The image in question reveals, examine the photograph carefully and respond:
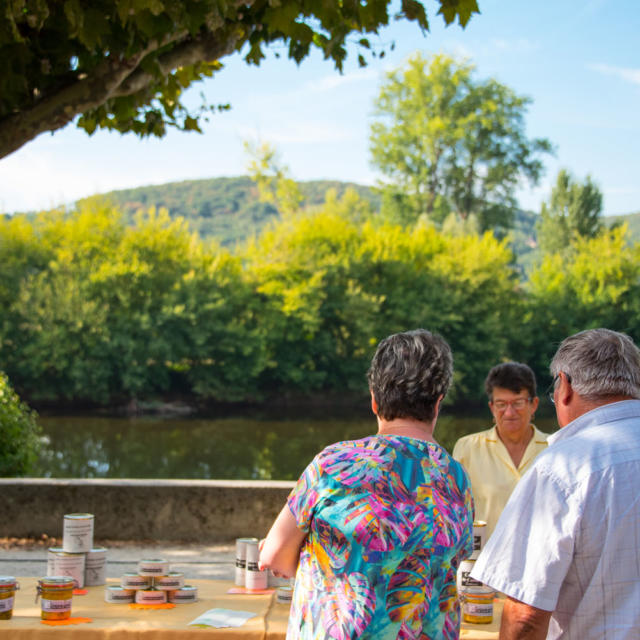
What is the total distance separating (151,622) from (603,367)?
6.65ft

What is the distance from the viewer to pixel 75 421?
35094 mm

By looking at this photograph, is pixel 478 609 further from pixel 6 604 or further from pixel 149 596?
pixel 6 604

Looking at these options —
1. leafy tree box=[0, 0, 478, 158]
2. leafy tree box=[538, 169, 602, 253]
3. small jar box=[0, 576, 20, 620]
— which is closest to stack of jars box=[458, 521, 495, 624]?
small jar box=[0, 576, 20, 620]

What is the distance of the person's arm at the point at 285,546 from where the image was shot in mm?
2438

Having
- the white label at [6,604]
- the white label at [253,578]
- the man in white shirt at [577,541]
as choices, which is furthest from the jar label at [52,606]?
the man in white shirt at [577,541]

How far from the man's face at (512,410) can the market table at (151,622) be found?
3.97ft

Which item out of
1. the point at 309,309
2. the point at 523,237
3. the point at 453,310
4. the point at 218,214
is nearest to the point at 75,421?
the point at 309,309

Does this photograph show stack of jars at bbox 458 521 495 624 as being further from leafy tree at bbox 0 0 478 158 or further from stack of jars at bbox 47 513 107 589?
leafy tree at bbox 0 0 478 158

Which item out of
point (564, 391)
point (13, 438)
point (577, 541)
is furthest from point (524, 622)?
point (13, 438)

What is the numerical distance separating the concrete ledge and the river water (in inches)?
552

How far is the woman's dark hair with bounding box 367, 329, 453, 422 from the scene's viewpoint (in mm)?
2564

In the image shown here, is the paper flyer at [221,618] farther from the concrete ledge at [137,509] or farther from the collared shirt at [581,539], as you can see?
the concrete ledge at [137,509]

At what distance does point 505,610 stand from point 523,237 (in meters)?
172

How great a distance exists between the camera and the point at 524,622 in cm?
214
